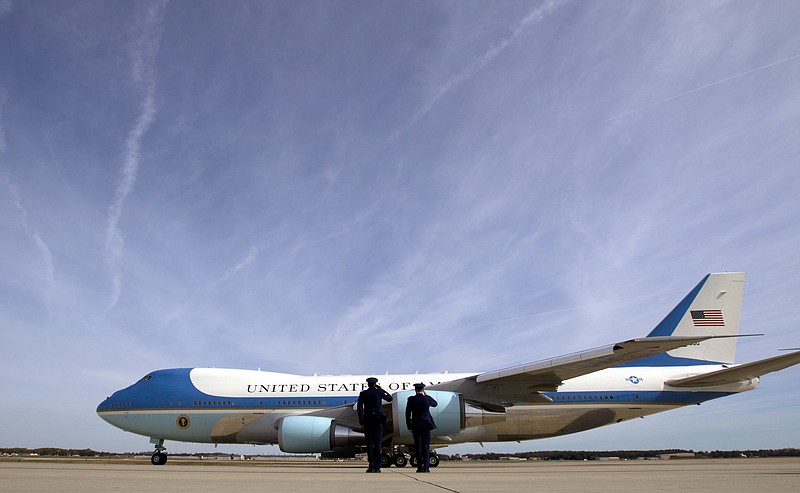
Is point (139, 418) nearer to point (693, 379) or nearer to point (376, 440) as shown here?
point (376, 440)

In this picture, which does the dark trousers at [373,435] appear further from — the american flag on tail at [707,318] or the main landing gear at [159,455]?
the american flag on tail at [707,318]

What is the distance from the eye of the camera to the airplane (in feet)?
47.6

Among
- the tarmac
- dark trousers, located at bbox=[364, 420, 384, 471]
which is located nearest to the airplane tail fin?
the tarmac

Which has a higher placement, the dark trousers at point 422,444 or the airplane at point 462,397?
the airplane at point 462,397

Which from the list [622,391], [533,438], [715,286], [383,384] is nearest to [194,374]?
[383,384]

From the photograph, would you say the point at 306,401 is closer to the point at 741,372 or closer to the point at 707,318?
the point at 741,372

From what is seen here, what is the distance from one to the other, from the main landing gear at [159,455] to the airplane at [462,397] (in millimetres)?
39

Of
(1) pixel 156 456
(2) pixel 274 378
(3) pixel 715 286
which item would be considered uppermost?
(3) pixel 715 286

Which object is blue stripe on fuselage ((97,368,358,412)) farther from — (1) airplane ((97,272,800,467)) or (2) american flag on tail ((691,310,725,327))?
(2) american flag on tail ((691,310,725,327))

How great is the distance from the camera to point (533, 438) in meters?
17.5

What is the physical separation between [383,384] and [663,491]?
45.9 feet

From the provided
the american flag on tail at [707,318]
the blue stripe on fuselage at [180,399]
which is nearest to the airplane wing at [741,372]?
the american flag on tail at [707,318]

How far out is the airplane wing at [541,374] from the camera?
11973mm

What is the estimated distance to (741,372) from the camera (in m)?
15.9
